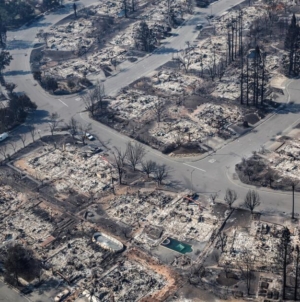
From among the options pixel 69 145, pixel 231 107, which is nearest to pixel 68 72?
pixel 69 145

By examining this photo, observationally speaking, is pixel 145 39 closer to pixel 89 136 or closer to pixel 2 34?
pixel 89 136

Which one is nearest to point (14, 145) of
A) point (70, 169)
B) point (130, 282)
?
point (70, 169)

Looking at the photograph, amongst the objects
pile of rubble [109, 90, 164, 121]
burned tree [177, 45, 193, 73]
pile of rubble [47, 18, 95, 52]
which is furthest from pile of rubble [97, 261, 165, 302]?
pile of rubble [47, 18, 95, 52]

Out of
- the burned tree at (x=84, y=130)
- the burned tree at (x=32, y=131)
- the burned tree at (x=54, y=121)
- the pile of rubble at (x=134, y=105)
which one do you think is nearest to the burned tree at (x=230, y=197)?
the pile of rubble at (x=134, y=105)

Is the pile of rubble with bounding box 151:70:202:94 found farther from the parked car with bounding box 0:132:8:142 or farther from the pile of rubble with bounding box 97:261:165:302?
the pile of rubble with bounding box 97:261:165:302

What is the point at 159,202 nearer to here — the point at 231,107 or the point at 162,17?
the point at 231,107
